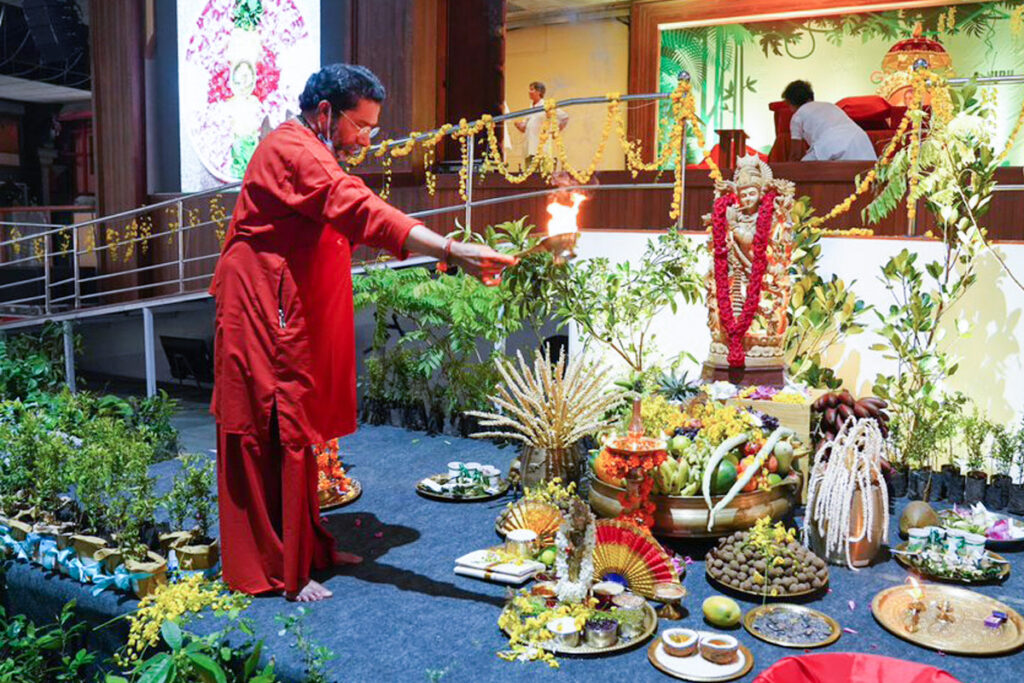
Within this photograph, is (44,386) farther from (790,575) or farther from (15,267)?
(790,575)

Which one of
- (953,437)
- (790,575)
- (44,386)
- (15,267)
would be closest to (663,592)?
(790,575)

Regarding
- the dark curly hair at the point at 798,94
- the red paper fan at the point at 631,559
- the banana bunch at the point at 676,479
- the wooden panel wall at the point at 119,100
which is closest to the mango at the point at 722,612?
the red paper fan at the point at 631,559

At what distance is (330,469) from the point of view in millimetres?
4699

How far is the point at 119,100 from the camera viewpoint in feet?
34.7

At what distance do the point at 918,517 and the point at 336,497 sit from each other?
2542 mm

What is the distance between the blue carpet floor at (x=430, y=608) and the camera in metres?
2.96

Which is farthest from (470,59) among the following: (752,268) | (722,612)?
(722,612)

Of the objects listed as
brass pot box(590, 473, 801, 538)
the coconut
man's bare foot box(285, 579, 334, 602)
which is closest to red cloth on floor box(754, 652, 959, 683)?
brass pot box(590, 473, 801, 538)

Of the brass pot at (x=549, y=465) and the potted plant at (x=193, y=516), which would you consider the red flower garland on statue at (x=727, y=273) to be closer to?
the brass pot at (x=549, y=465)

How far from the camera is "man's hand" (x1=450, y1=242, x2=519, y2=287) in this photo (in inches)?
115

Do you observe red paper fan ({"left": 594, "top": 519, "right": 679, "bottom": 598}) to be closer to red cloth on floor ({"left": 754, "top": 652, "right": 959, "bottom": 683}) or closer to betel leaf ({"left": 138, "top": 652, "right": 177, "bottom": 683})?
red cloth on floor ({"left": 754, "top": 652, "right": 959, "bottom": 683})

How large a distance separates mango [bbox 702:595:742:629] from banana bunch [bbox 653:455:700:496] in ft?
2.23

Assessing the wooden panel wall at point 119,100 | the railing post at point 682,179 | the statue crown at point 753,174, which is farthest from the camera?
the wooden panel wall at point 119,100

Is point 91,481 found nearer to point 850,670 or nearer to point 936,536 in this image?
point 850,670
